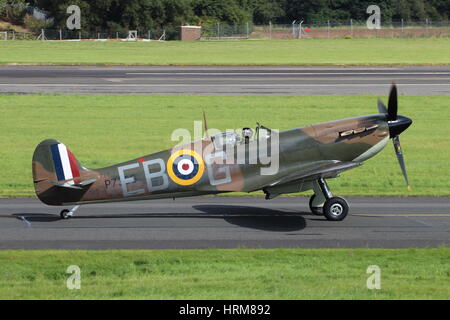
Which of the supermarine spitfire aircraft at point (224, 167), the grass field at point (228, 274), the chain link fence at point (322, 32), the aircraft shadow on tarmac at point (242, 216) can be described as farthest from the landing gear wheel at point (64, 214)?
the chain link fence at point (322, 32)

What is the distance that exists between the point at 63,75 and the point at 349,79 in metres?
18.3

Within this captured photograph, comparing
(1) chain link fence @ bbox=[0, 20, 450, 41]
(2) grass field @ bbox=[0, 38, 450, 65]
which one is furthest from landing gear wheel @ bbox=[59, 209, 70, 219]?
(1) chain link fence @ bbox=[0, 20, 450, 41]

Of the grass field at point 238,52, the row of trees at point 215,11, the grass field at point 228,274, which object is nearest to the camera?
the grass field at point 228,274

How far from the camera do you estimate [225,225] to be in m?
16.7

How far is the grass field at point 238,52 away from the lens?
59.3m

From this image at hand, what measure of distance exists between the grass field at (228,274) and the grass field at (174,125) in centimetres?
687

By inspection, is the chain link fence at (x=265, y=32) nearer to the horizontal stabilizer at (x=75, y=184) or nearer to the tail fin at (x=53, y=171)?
the tail fin at (x=53, y=171)

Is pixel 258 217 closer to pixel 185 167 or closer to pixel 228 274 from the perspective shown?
pixel 185 167

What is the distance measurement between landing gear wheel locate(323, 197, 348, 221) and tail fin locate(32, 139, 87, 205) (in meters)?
5.54

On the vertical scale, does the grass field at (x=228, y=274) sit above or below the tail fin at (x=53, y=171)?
below

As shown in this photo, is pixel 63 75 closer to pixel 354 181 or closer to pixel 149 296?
pixel 354 181

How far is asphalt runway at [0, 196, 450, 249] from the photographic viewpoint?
595 inches
